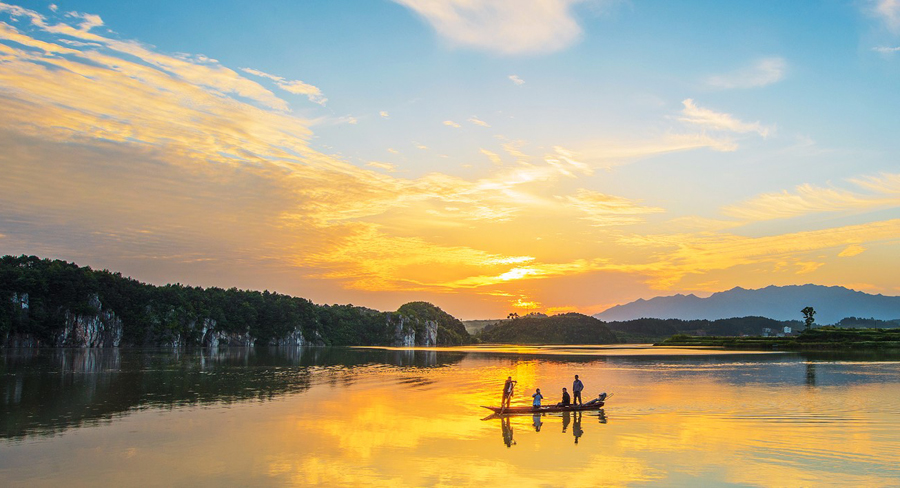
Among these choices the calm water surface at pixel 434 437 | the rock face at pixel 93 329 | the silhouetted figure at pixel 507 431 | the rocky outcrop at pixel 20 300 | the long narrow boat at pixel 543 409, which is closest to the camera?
the calm water surface at pixel 434 437

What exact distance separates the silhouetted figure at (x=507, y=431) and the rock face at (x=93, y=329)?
525ft

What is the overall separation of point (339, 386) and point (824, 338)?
478ft

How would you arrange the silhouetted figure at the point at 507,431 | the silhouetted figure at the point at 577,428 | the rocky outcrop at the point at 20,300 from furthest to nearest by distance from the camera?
the rocky outcrop at the point at 20,300 < the silhouetted figure at the point at 577,428 < the silhouetted figure at the point at 507,431

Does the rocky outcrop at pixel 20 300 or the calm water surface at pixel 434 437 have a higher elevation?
the rocky outcrop at pixel 20 300

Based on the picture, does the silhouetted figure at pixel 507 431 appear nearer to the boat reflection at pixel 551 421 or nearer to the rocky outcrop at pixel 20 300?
the boat reflection at pixel 551 421

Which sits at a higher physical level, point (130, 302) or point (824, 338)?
point (130, 302)

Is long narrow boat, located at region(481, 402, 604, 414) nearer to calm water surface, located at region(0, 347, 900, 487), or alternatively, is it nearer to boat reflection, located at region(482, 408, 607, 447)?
boat reflection, located at region(482, 408, 607, 447)

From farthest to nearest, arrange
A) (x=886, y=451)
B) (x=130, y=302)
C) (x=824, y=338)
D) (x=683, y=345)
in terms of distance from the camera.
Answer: (x=683, y=345) → (x=130, y=302) → (x=824, y=338) → (x=886, y=451)

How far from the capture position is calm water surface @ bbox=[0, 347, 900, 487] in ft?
73.0

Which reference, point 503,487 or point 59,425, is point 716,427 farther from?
point 59,425

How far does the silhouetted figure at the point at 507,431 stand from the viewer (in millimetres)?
29141

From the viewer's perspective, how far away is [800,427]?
3222 cm

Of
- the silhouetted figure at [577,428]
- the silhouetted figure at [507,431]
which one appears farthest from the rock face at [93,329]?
the silhouetted figure at [577,428]

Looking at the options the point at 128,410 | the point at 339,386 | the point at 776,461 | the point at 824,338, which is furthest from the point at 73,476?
the point at 824,338
